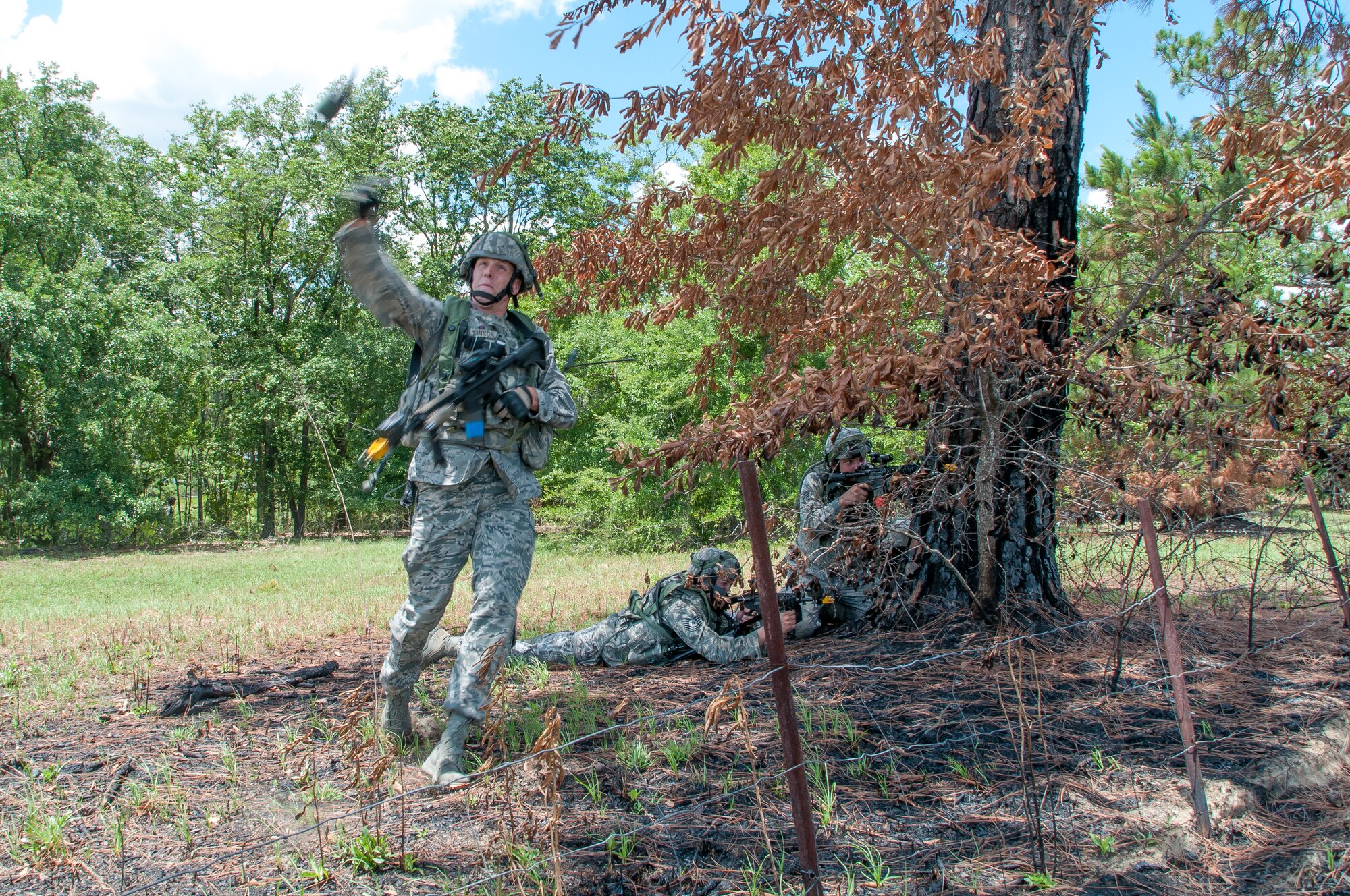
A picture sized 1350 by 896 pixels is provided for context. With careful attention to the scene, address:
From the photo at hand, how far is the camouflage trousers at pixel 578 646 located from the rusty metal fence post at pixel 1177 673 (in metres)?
3.16

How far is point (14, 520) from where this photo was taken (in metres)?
23.2

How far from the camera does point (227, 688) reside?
16.1ft

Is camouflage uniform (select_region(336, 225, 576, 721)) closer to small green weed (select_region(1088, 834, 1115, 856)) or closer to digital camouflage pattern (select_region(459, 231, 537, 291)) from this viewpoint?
digital camouflage pattern (select_region(459, 231, 537, 291))

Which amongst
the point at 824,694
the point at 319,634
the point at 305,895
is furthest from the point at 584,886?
the point at 319,634

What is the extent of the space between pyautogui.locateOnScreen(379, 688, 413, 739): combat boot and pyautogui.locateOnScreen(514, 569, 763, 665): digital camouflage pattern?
A: 158 cm

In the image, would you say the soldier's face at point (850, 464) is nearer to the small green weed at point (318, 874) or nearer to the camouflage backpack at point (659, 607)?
the camouflage backpack at point (659, 607)

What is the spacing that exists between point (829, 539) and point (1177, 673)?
301 cm

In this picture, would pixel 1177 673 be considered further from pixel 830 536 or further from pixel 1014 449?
pixel 830 536

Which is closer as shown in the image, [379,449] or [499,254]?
[379,449]

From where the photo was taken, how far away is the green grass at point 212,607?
5.70 metres

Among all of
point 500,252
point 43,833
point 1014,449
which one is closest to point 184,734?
point 43,833

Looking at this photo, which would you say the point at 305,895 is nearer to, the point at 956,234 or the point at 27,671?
the point at 956,234

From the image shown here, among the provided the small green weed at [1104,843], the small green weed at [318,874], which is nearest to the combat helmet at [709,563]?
the small green weed at [1104,843]

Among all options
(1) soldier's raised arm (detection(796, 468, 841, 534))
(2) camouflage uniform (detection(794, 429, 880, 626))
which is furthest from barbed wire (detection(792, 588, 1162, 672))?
(1) soldier's raised arm (detection(796, 468, 841, 534))
